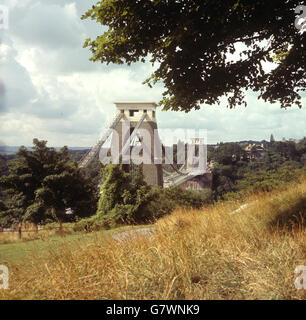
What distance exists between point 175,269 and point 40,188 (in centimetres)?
1627

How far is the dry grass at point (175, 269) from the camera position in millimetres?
3078

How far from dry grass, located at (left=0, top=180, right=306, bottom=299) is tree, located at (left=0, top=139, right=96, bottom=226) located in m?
14.2

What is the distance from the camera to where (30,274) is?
384 centimetres

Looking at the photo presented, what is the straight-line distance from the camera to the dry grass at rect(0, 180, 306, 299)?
121 inches

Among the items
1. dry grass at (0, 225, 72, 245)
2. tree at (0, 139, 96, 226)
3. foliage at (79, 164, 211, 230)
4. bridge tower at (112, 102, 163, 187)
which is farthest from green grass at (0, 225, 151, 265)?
bridge tower at (112, 102, 163, 187)

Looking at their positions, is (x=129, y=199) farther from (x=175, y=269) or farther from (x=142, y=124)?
(x=142, y=124)

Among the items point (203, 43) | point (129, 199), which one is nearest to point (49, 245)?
Result: point (203, 43)

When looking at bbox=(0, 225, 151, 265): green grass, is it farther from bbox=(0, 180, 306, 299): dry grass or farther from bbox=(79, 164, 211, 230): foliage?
bbox=(79, 164, 211, 230): foliage

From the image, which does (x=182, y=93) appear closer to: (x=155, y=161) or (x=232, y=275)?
(x=232, y=275)

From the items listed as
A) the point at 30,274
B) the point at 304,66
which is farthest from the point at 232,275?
the point at 304,66

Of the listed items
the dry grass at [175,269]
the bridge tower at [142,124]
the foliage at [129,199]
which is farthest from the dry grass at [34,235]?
the bridge tower at [142,124]

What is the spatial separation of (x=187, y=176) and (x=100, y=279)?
30.7 metres

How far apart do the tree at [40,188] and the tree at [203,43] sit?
44.9ft

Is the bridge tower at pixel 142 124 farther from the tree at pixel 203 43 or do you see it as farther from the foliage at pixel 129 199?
the tree at pixel 203 43
